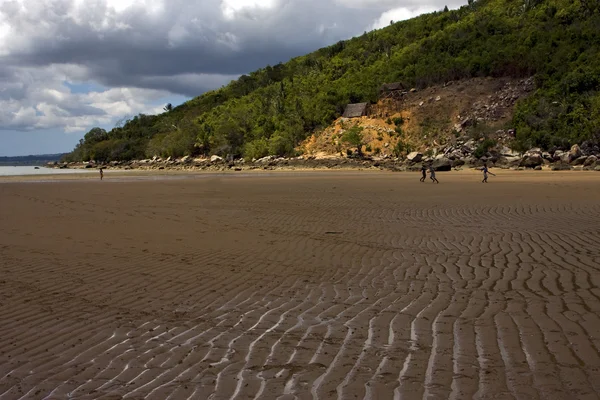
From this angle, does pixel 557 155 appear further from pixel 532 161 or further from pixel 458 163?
pixel 458 163

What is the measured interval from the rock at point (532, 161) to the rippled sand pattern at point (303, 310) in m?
30.2

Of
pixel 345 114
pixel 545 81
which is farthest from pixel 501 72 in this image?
pixel 345 114

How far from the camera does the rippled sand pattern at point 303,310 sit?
14.0 ft

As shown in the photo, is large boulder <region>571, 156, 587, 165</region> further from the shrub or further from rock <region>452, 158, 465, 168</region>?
the shrub

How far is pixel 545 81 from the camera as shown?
6294cm

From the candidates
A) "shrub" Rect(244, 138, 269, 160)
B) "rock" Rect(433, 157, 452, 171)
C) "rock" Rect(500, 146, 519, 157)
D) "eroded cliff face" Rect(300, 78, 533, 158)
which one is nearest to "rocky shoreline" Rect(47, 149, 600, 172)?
"rock" Rect(433, 157, 452, 171)

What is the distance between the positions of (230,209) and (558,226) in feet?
34.2

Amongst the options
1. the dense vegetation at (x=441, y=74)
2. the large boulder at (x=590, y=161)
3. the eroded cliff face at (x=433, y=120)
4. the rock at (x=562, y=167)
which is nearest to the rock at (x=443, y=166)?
the rock at (x=562, y=167)

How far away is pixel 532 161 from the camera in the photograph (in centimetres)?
4181

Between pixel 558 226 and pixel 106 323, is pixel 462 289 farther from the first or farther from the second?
pixel 558 226

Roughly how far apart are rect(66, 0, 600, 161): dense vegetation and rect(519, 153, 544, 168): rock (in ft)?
25.9

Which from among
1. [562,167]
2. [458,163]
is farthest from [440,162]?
[562,167]

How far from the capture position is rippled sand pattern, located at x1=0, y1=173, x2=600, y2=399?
4.26m

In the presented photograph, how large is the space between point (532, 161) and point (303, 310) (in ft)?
132
